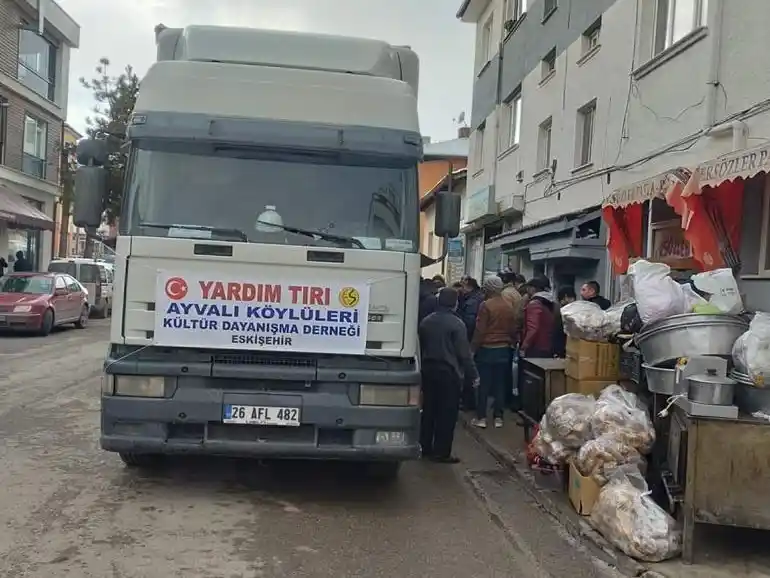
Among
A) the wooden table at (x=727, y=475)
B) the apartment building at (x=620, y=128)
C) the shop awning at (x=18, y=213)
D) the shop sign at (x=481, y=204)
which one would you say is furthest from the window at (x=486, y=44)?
the wooden table at (x=727, y=475)

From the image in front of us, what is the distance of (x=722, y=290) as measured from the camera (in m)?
6.20

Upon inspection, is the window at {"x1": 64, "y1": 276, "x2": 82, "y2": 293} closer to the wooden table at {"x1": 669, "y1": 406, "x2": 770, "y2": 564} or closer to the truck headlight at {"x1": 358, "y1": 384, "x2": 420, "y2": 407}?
the truck headlight at {"x1": 358, "y1": 384, "x2": 420, "y2": 407}

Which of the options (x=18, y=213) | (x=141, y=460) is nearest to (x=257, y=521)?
(x=141, y=460)

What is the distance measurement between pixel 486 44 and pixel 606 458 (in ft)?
64.9

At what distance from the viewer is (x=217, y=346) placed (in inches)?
237

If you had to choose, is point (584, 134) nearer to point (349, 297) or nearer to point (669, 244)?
point (669, 244)

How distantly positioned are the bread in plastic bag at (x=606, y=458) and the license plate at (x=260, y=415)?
2.12 meters

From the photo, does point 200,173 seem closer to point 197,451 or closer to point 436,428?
point 197,451

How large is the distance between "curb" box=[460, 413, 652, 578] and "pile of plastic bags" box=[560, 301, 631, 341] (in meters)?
1.37

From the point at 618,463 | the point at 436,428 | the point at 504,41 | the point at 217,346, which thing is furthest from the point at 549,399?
the point at 504,41

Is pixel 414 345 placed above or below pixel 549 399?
above

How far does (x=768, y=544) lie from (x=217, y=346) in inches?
163

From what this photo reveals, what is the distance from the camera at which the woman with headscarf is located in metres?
9.64

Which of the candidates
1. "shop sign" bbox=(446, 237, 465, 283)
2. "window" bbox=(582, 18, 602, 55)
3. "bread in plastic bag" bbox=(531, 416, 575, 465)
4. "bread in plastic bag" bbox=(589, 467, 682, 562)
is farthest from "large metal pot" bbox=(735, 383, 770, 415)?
"shop sign" bbox=(446, 237, 465, 283)
